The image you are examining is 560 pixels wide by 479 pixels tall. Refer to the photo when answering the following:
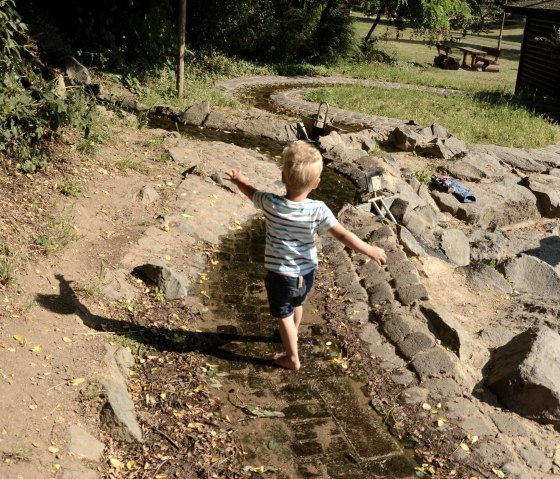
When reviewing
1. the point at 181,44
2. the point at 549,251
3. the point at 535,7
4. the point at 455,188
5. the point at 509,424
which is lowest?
the point at 549,251

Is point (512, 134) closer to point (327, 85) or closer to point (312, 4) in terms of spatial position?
point (327, 85)

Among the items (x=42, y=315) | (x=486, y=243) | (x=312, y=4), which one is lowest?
(x=486, y=243)

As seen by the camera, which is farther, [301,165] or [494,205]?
[494,205]

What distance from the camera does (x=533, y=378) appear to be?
526 centimetres

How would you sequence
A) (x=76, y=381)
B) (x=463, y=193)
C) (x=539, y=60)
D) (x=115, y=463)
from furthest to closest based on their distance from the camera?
(x=539, y=60) → (x=463, y=193) → (x=76, y=381) → (x=115, y=463)

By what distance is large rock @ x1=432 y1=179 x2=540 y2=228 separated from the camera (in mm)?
10641

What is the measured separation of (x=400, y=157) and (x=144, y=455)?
9185 mm

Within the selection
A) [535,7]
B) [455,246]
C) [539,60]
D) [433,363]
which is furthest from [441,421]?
[539,60]

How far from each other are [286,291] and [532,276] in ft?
14.6

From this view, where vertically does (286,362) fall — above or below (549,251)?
above

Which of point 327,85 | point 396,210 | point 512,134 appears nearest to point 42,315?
point 396,210

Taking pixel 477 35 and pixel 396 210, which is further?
pixel 477 35

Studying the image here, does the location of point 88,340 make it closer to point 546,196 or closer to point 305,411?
point 305,411

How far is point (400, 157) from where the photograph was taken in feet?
40.9
